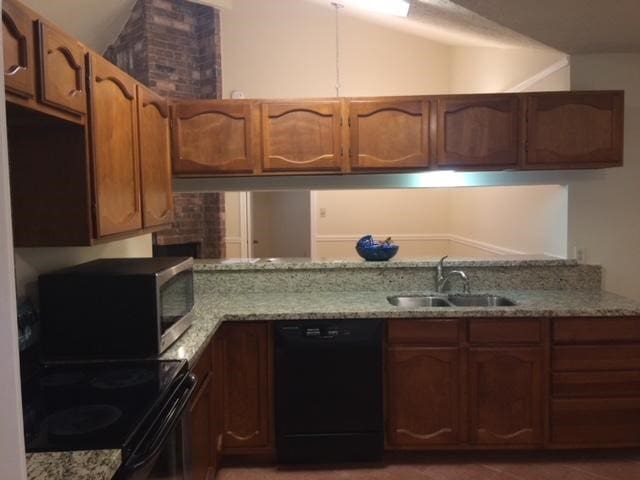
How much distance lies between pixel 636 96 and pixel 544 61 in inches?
24.1

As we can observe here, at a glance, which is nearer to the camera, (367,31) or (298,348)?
(298,348)

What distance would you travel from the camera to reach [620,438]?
105 inches

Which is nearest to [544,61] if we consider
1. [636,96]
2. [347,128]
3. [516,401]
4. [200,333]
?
[636,96]

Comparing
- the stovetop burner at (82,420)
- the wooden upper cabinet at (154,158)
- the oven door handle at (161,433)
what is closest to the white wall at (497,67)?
the wooden upper cabinet at (154,158)

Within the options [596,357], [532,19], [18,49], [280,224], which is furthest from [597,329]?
[280,224]

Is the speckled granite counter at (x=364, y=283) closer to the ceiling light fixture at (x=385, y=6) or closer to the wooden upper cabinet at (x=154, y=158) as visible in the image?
the wooden upper cabinet at (x=154, y=158)

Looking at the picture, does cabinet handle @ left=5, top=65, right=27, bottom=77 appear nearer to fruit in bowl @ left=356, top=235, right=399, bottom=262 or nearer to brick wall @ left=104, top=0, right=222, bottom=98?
fruit in bowl @ left=356, top=235, right=399, bottom=262

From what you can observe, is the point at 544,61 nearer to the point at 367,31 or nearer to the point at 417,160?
the point at 417,160

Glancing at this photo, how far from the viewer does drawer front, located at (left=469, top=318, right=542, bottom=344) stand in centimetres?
262

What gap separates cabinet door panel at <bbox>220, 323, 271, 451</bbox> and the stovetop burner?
1.23 meters

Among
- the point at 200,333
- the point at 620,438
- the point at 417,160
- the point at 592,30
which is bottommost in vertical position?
the point at 620,438

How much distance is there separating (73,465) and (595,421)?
2.59 metres

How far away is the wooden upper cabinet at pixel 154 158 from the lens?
2.31m

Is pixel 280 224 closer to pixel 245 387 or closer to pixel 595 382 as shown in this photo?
pixel 245 387
